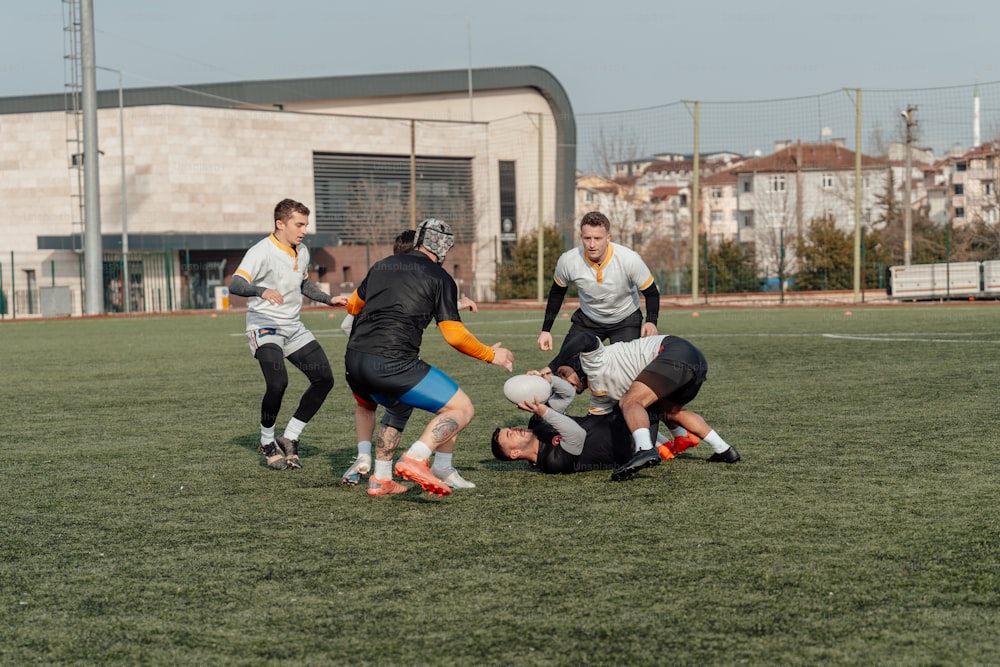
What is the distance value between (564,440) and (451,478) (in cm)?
83

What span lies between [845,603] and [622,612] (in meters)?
0.92

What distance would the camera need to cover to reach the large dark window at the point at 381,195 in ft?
200

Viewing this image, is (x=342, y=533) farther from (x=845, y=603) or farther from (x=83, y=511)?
(x=845, y=603)

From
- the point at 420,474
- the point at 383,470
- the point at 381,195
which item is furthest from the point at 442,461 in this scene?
the point at 381,195

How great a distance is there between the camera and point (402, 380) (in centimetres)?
676

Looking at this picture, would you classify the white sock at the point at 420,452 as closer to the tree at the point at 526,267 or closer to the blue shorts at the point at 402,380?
the blue shorts at the point at 402,380

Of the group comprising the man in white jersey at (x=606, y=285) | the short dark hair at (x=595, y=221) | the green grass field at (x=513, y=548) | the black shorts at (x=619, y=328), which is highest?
the short dark hair at (x=595, y=221)

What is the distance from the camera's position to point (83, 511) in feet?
22.4

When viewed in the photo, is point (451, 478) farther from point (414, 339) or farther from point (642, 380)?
point (642, 380)

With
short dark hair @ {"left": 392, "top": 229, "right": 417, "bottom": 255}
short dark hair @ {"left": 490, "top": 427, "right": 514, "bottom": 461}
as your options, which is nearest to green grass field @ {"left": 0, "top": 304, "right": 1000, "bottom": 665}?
short dark hair @ {"left": 490, "top": 427, "right": 514, "bottom": 461}

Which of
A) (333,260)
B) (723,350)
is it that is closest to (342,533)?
(723,350)

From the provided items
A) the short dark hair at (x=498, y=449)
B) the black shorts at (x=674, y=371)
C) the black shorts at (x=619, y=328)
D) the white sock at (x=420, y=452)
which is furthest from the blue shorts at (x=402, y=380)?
the black shorts at (x=619, y=328)

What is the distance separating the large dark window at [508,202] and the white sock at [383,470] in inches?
2327

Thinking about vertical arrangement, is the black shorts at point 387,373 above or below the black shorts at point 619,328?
below
